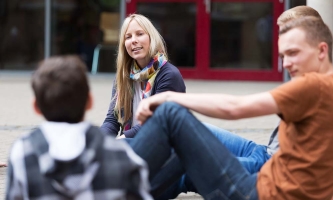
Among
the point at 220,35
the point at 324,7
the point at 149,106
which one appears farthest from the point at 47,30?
the point at 149,106

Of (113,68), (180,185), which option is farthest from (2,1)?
(180,185)

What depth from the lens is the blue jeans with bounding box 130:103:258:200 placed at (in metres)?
3.22

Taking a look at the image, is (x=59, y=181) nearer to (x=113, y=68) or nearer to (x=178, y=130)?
(x=178, y=130)

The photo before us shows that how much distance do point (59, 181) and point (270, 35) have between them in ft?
33.6

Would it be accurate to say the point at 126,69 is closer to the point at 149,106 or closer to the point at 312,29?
the point at 149,106

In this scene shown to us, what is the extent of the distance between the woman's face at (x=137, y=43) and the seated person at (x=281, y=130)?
4.51 feet

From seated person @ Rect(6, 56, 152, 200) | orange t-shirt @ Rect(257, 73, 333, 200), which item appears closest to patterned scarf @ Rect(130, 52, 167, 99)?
orange t-shirt @ Rect(257, 73, 333, 200)

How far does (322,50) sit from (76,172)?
136cm

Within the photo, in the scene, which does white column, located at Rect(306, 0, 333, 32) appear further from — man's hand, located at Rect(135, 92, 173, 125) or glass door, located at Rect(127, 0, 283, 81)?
glass door, located at Rect(127, 0, 283, 81)

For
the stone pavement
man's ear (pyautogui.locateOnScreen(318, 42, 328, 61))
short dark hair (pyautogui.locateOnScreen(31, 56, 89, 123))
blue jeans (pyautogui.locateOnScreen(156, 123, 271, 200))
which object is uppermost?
man's ear (pyautogui.locateOnScreen(318, 42, 328, 61))

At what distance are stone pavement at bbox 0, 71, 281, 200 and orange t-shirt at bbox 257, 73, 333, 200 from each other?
5.45ft

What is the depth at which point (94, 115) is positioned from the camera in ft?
29.1

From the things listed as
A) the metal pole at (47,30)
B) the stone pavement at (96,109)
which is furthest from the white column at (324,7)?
the metal pole at (47,30)

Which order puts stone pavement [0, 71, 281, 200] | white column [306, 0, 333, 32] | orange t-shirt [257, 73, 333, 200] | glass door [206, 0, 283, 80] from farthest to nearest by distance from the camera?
1. glass door [206, 0, 283, 80]
2. stone pavement [0, 71, 281, 200]
3. white column [306, 0, 333, 32]
4. orange t-shirt [257, 73, 333, 200]
